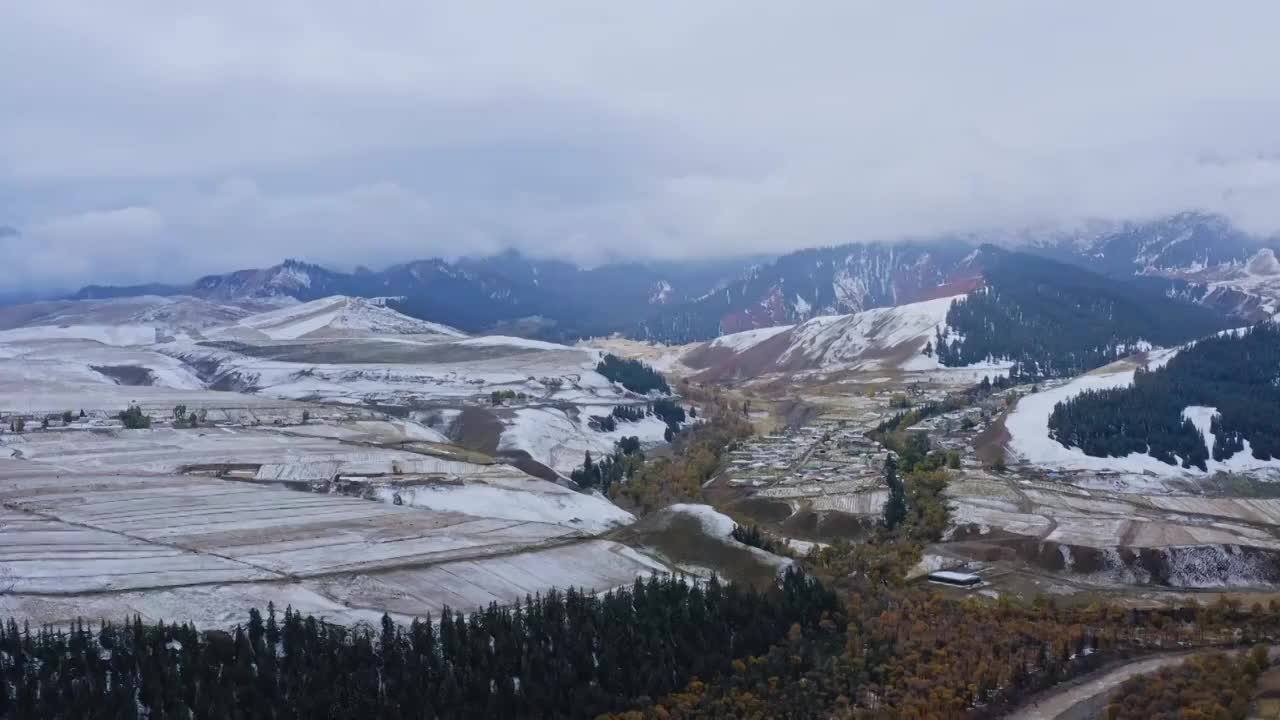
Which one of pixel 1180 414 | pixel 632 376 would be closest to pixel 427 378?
pixel 632 376

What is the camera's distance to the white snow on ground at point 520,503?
77688 millimetres

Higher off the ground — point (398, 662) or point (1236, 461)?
point (1236, 461)

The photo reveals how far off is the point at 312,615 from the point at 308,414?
75.9 meters

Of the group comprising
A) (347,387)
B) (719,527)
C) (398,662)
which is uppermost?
(347,387)

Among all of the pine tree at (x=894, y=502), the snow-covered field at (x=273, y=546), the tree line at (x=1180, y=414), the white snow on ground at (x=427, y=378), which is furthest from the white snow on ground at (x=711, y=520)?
the white snow on ground at (x=427, y=378)

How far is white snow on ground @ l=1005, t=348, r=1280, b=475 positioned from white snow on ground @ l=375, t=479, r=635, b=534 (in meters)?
45.2

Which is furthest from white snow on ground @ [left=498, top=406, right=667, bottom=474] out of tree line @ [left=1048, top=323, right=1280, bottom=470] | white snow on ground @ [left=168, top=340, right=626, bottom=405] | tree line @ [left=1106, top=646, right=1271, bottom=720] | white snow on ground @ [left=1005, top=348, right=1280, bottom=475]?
tree line @ [left=1106, top=646, right=1271, bottom=720]

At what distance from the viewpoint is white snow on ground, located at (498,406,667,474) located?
11144 centimetres

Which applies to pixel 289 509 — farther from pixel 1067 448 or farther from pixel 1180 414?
pixel 1180 414

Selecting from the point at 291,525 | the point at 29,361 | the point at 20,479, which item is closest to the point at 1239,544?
the point at 291,525

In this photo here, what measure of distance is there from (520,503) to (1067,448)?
56858mm

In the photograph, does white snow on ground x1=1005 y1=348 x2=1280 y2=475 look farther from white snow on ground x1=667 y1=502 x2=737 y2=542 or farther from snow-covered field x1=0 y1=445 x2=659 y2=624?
snow-covered field x1=0 y1=445 x2=659 y2=624

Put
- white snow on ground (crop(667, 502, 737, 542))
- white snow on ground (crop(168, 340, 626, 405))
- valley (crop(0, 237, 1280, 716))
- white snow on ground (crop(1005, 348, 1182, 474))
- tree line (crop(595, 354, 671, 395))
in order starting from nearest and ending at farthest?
valley (crop(0, 237, 1280, 716))
white snow on ground (crop(667, 502, 737, 542))
white snow on ground (crop(1005, 348, 1182, 474))
white snow on ground (crop(168, 340, 626, 405))
tree line (crop(595, 354, 671, 395))

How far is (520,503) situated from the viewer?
80.6m
